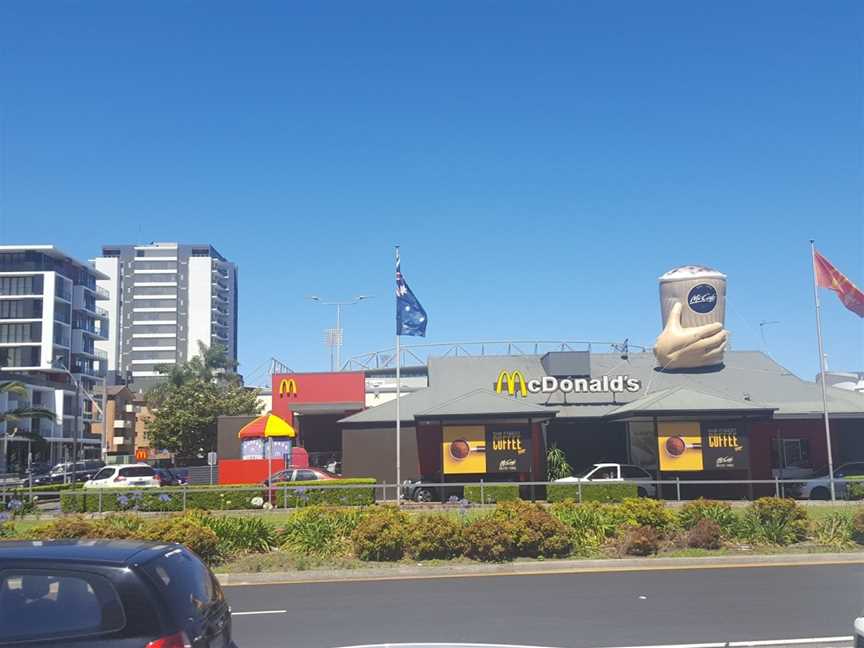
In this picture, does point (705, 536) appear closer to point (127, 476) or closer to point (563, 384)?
point (563, 384)

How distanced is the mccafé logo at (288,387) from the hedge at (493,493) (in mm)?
21904

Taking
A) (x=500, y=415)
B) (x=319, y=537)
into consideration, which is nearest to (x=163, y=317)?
(x=500, y=415)

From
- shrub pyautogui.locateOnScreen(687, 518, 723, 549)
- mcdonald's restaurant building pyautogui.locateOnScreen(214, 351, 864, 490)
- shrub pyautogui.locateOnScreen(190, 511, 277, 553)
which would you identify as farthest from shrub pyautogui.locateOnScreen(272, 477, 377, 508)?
shrub pyautogui.locateOnScreen(687, 518, 723, 549)

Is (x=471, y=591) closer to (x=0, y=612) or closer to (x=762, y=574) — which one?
(x=762, y=574)

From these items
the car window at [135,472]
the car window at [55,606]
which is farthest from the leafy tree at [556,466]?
the car window at [55,606]

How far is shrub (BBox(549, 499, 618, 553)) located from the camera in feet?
57.9

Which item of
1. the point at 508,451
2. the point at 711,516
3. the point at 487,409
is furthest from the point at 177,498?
the point at 711,516

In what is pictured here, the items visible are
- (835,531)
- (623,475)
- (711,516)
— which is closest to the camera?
(835,531)

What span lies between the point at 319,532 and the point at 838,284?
72.5 feet

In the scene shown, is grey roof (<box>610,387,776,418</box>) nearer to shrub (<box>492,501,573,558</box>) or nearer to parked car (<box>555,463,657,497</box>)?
parked car (<box>555,463,657,497</box>)

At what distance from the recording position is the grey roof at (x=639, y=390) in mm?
38906

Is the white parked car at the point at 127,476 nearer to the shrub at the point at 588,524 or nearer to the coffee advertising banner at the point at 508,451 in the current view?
the coffee advertising banner at the point at 508,451

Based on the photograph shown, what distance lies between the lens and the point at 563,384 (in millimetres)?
40469

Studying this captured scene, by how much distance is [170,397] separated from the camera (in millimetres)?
70188
